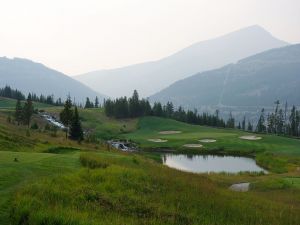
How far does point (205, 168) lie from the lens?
278ft

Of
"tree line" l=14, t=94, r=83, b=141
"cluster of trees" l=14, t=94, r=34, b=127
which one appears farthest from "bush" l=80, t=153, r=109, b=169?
"cluster of trees" l=14, t=94, r=34, b=127

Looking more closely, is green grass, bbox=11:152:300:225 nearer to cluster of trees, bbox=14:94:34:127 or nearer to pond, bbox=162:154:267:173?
pond, bbox=162:154:267:173

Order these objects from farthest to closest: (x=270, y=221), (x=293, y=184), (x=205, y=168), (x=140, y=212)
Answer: (x=205, y=168) < (x=293, y=184) < (x=270, y=221) < (x=140, y=212)

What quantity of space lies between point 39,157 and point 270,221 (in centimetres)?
1483

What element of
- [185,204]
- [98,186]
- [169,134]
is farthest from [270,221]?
[169,134]

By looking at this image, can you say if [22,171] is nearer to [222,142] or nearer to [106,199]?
[106,199]

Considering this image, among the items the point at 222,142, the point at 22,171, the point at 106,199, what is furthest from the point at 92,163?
the point at 222,142

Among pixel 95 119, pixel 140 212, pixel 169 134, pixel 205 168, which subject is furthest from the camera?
pixel 95 119

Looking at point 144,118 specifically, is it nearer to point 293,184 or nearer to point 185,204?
point 293,184

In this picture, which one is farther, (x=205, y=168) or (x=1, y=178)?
(x=205, y=168)

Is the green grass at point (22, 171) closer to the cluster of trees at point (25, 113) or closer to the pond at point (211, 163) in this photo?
the pond at point (211, 163)

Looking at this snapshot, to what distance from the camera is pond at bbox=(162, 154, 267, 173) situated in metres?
83.0

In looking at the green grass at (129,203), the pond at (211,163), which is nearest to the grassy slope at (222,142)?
the pond at (211,163)

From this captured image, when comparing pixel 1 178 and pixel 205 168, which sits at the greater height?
pixel 1 178
